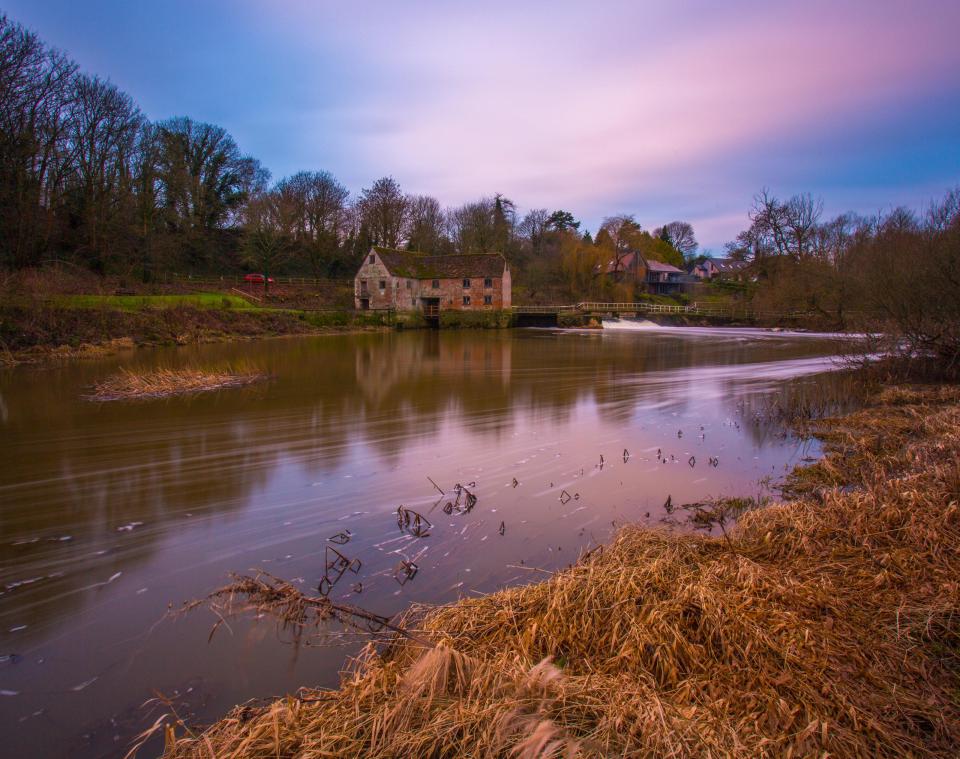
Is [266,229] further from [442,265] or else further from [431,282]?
[442,265]

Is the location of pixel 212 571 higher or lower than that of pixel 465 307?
lower

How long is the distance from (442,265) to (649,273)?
1329 inches

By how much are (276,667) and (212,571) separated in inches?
75.9

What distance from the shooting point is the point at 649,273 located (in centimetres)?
7406

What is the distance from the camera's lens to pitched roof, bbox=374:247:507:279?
50.9 meters

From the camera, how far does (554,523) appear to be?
21.1ft

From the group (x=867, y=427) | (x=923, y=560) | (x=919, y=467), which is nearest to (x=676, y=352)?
(x=867, y=427)

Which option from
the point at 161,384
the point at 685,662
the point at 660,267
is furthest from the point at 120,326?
the point at 660,267

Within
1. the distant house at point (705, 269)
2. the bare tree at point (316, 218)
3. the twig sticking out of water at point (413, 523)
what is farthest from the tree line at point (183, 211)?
the twig sticking out of water at point (413, 523)

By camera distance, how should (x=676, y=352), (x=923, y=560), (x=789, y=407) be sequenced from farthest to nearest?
(x=676, y=352)
(x=789, y=407)
(x=923, y=560)

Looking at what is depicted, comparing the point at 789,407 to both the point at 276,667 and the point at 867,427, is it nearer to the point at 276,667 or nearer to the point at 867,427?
the point at 867,427

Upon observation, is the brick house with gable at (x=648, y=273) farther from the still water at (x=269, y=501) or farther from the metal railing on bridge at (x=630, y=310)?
the still water at (x=269, y=501)

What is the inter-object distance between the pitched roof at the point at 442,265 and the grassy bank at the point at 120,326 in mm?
12443

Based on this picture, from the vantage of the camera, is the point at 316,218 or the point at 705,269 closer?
the point at 316,218
